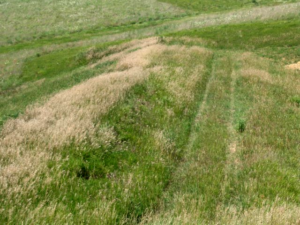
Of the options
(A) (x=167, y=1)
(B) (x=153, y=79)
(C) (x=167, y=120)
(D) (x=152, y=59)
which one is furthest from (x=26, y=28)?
(C) (x=167, y=120)

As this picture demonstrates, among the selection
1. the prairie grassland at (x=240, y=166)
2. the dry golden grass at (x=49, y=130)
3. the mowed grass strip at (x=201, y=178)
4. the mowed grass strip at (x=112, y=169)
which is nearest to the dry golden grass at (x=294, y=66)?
the prairie grassland at (x=240, y=166)

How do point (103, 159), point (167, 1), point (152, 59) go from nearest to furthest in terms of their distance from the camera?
1. point (103, 159)
2. point (152, 59)
3. point (167, 1)

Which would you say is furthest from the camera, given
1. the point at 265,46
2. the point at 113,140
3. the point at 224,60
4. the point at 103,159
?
the point at 265,46

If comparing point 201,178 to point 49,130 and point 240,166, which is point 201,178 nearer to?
Answer: point 240,166

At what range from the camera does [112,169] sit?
22.7 feet

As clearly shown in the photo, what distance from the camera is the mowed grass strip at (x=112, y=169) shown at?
16.4 feet

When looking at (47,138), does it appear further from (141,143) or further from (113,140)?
(141,143)

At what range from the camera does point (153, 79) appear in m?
14.7

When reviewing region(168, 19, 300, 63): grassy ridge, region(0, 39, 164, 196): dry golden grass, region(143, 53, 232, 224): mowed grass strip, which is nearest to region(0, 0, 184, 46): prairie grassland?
region(168, 19, 300, 63): grassy ridge

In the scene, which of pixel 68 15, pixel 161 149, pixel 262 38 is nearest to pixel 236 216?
pixel 161 149

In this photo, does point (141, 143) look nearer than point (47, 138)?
No

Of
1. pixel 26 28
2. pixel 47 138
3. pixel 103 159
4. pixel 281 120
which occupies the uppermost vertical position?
pixel 26 28

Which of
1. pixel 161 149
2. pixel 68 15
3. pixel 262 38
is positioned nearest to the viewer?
pixel 161 149

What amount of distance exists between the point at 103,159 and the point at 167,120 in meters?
3.98
